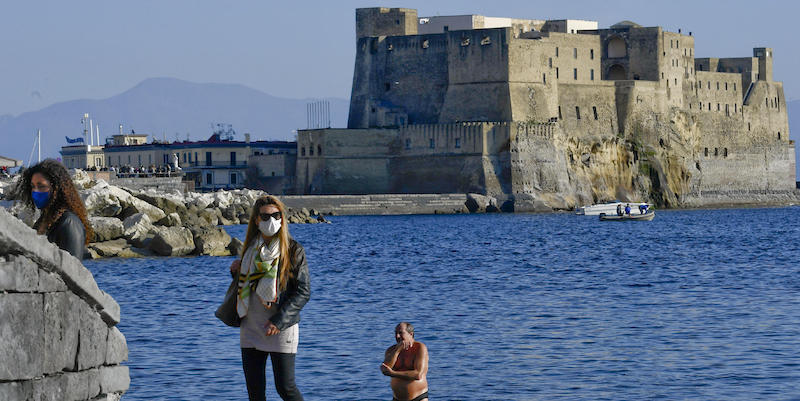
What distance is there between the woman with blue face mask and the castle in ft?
201

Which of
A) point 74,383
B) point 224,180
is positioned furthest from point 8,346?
point 224,180

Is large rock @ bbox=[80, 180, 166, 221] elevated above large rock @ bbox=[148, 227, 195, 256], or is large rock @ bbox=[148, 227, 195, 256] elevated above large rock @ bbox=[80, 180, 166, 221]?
large rock @ bbox=[80, 180, 166, 221]

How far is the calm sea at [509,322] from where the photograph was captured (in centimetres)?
1381

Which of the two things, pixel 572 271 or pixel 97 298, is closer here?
pixel 97 298

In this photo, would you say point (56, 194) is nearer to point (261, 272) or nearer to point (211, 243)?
point (261, 272)

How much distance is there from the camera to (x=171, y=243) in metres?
32.5

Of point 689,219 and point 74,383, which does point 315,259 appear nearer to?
point 74,383

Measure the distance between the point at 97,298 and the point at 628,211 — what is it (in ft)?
190

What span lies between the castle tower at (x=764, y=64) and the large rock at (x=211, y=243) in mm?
60945

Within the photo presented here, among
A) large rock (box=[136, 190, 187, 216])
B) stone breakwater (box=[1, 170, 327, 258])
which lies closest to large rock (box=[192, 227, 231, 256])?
stone breakwater (box=[1, 170, 327, 258])

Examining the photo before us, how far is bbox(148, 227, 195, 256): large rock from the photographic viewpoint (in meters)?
32.4

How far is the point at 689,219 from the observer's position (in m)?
66.4

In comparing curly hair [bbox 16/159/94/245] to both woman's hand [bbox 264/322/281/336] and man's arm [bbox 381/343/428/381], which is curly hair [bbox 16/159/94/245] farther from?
man's arm [bbox 381/343/428/381]

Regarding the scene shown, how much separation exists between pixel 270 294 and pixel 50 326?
1.81m
